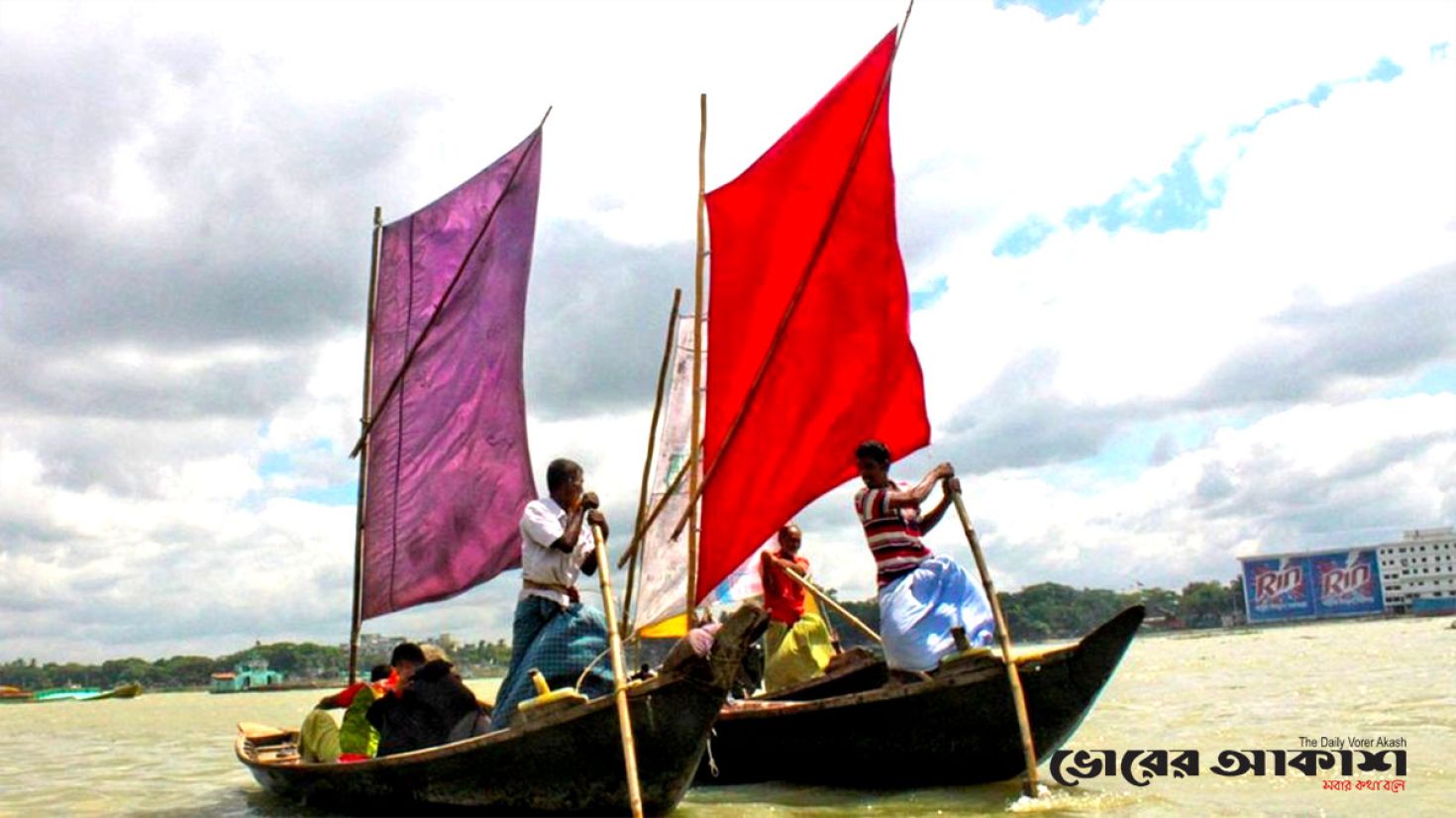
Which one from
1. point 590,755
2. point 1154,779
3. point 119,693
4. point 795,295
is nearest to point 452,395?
point 795,295

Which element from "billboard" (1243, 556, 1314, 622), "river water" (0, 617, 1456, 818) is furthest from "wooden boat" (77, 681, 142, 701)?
"billboard" (1243, 556, 1314, 622)

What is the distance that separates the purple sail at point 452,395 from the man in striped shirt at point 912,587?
13.6 feet

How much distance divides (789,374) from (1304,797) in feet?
16.0

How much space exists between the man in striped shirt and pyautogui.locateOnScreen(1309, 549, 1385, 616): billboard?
426ft

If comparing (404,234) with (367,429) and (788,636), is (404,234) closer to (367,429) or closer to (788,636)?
(367,429)

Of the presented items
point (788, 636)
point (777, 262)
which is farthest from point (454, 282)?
point (788, 636)

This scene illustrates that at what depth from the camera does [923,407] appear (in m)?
10.2

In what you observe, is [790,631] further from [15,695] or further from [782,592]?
[15,695]

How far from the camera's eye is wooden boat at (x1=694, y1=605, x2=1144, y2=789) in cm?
790

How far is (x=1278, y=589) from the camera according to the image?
417 ft

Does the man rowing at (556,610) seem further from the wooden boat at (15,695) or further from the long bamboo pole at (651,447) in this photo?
the wooden boat at (15,695)

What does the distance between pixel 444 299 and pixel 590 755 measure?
20.7 feet

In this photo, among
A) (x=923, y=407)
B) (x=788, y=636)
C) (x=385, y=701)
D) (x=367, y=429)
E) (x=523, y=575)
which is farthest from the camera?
(x=367, y=429)

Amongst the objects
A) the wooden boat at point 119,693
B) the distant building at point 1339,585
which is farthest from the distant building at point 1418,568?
the wooden boat at point 119,693
